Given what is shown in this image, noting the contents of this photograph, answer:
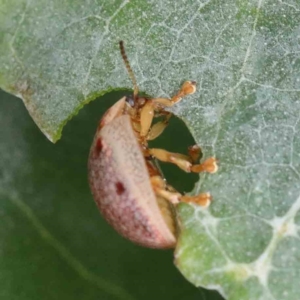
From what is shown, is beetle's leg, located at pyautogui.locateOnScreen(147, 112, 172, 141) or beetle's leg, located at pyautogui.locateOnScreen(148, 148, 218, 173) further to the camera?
beetle's leg, located at pyautogui.locateOnScreen(147, 112, 172, 141)

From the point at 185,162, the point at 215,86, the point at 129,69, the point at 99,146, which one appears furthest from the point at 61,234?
the point at 215,86

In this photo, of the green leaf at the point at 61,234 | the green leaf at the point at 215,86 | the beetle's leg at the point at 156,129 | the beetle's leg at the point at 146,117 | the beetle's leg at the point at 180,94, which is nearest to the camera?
the green leaf at the point at 215,86

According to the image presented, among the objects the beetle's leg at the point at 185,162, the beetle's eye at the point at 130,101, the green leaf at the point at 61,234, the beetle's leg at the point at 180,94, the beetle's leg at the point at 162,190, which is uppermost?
the beetle's leg at the point at 180,94

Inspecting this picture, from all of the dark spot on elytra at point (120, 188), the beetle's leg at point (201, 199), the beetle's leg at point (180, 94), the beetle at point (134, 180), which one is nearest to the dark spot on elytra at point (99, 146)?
the beetle at point (134, 180)

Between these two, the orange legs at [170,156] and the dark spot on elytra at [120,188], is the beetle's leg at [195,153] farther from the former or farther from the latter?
the dark spot on elytra at [120,188]

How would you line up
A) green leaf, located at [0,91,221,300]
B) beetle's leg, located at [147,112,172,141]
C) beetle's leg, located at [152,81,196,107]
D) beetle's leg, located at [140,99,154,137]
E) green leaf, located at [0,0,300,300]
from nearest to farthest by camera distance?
green leaf, located at [0,0,300,300] < beetle's leg, located at [152,81,196,107] < beetle's leg, located at [140,99,154,137] < beetle's leg, located at [147,112,172,141] < green leaf, located at [0,91,221,300]

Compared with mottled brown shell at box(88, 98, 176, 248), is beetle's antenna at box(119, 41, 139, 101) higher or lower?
higher

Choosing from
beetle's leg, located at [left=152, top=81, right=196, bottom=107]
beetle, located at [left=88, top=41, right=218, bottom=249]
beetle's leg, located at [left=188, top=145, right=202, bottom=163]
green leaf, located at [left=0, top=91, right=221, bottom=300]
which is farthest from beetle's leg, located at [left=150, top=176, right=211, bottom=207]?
green leaf, located at [left=0, top=91, right=221, bottom=300]

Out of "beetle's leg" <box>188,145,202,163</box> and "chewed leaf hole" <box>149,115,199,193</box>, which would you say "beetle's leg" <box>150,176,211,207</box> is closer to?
"beetle's leg" <box>188,145,202,163</box>

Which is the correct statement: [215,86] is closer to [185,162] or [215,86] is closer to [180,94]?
[180,94]
